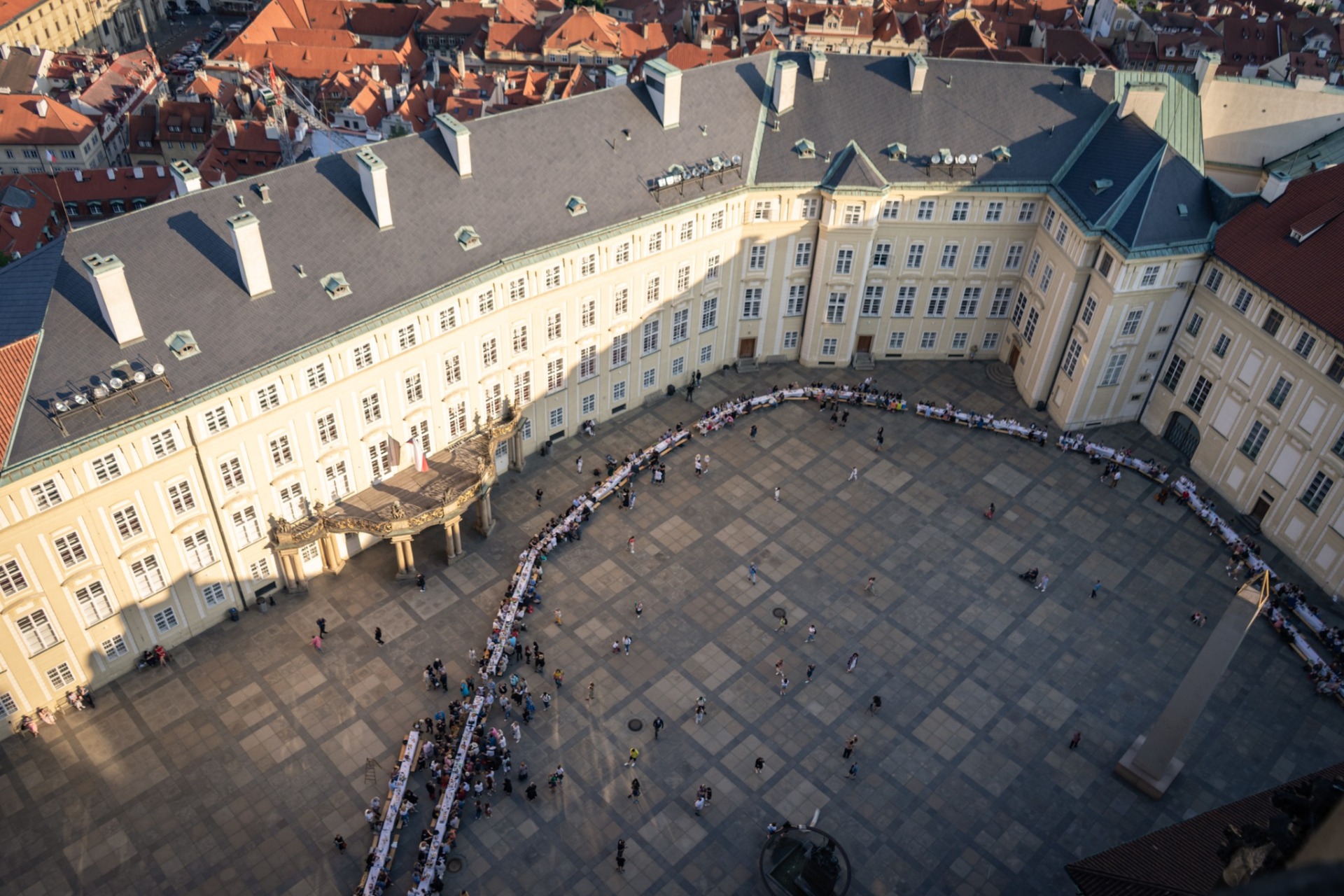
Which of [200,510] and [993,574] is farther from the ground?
[200,510]

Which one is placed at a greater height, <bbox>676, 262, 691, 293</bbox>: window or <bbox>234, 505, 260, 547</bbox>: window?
<bbox>676, 262, 691, 293</bbox>: window

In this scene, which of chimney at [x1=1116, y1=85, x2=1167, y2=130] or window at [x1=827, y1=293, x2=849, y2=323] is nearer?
chimney at [x1=1116, y1=85, x2=1167, y2=130]

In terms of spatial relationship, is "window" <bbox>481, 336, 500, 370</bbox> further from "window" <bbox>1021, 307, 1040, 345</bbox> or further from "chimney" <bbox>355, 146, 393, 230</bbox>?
"window" <bbox>1021, 307, 1040, 345</bbox>

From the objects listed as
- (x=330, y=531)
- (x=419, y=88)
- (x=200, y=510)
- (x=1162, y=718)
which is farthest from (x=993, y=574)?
(x=419, y=88)

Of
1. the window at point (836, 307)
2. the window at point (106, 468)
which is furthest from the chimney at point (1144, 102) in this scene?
the window at point (106, 468)

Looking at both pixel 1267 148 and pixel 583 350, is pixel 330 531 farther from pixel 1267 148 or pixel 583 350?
pixel 1267 148

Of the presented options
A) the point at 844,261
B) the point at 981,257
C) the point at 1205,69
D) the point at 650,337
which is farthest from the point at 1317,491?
the point at 650,337

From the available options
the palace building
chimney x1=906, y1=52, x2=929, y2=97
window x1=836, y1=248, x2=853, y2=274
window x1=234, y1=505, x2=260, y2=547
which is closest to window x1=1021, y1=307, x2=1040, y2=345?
the palace building
